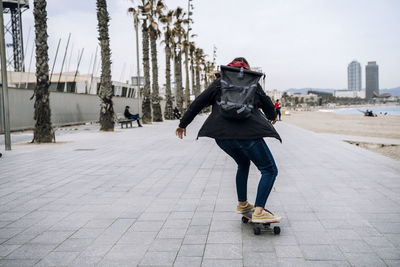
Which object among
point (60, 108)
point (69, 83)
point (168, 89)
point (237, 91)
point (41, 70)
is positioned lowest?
point (237, 91)

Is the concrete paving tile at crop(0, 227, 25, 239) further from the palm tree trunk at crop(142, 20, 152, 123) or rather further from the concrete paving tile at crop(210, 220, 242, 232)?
the palm tree trunk at crop(142, 20, 152, 123)

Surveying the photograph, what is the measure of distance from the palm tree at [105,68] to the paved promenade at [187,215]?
10.8 metres

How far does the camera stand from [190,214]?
172 inches

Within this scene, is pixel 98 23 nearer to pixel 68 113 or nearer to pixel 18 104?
pixel 18 104

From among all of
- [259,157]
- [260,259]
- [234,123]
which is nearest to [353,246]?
[260,259]

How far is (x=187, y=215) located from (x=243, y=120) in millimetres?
1447

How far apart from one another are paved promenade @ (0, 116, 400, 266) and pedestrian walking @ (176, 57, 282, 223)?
0.59m

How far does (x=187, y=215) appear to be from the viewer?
4.34 m

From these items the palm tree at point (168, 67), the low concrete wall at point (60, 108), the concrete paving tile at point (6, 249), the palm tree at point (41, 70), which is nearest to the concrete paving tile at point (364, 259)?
the concrete paving tile at point (6, 249)

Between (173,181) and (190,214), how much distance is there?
2.02m

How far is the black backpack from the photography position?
3.43 meters

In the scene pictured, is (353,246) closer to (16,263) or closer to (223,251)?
(223,251)

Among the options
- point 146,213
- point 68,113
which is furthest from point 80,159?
point 68,113

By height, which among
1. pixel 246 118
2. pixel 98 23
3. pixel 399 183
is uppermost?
pixel 98 23
